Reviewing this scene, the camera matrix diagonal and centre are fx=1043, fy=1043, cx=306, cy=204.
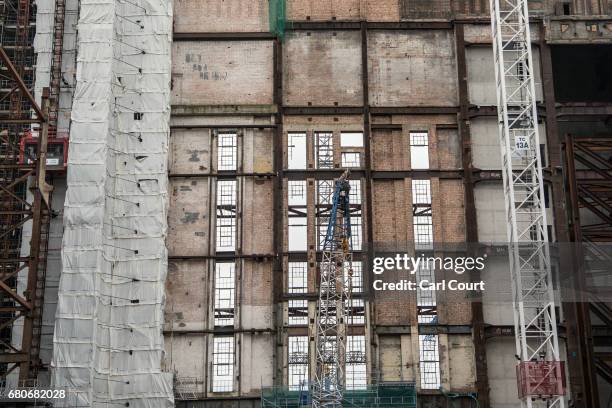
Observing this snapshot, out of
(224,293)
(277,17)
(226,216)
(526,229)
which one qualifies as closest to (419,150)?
(526,229)

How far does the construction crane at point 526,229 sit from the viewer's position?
2129 inches

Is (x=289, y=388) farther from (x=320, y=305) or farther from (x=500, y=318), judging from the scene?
(x=500, y=318)

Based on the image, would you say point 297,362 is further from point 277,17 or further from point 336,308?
point 277,17

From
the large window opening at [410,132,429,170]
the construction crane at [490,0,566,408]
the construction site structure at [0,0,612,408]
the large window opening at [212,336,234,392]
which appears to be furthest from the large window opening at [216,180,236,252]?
the construction crane at [490,0,566,408]

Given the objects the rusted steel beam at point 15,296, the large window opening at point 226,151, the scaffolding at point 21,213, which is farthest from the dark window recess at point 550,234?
the rusted steel beam at point 15,296

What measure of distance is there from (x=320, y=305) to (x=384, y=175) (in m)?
10.7

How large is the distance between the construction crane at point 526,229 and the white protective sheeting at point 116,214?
19.7 m

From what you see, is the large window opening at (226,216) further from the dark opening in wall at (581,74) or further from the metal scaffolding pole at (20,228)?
the dark opening in wall at (581,74)

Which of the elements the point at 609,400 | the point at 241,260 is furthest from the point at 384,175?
the point at 609,400

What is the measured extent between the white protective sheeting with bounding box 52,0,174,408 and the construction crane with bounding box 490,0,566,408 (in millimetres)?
19680

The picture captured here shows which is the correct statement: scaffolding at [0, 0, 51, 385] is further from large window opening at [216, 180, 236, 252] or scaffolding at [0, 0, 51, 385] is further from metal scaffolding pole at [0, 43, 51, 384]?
large window opening at [216, 180, 236, 252]

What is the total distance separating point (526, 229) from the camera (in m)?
57.0

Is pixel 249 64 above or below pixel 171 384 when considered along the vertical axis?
above

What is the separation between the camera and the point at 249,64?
64938 millimetres
